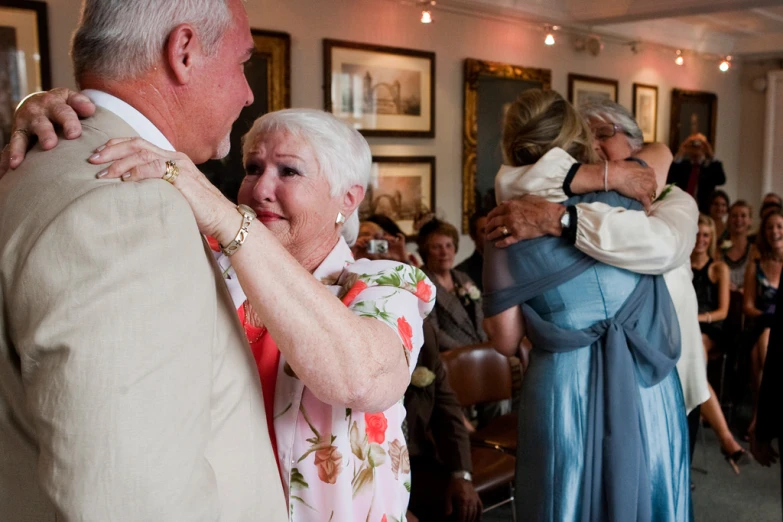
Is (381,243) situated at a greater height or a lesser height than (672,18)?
lesser

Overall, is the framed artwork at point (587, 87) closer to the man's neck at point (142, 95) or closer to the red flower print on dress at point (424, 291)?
the red flower print on dress at point (424, 291)

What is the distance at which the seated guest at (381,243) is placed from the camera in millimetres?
3574

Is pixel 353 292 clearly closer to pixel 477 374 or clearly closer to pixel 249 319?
pixel 249 319

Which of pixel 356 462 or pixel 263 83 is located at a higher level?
pixel 263 83

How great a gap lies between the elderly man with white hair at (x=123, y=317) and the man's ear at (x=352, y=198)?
0.51m

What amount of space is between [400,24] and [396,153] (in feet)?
3.12

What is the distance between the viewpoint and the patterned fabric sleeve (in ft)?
3.90

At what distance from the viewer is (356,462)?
1.24m

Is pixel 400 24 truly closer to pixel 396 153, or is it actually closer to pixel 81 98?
pixel 396 153

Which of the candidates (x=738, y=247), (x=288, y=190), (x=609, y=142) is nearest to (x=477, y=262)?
(x=609, y=142)

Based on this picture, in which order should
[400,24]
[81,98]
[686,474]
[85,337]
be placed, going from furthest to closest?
[400,24]
[686,474]
[81,98]
[85,337]

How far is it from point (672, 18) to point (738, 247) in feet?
9.83

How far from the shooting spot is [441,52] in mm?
5781

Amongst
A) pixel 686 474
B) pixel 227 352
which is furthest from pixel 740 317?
pixel 227 352
